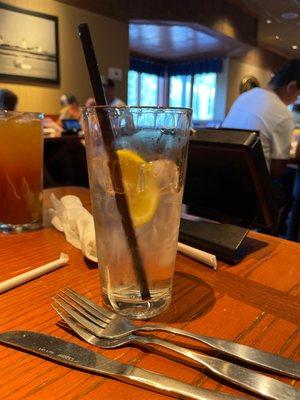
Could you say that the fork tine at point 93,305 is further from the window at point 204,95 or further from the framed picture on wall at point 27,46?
the window at point 204,95

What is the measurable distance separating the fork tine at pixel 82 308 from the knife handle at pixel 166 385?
81 millimetres

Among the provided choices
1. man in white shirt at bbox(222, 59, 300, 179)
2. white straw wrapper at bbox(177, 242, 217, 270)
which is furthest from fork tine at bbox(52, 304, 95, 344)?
man in white shirt at bbox(222, 59, 300, 179)

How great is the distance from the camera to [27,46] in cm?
331

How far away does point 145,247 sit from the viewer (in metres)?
0.41

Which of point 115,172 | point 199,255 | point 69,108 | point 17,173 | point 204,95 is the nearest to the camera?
point 115,172

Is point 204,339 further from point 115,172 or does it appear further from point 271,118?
point 271,118

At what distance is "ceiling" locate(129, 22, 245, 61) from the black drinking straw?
4.63 metres

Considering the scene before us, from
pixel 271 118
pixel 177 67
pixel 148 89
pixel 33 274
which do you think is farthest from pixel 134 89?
pixel 33 274

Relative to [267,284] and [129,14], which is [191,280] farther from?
[129,14]

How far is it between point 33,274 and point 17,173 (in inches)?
10.8

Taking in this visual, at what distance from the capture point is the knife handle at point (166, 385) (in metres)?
0.27

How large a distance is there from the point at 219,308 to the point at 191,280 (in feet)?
0.26

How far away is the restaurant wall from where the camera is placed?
3.45m

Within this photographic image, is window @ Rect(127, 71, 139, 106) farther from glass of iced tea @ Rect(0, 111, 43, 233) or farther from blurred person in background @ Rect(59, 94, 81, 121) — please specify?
glass of iced tea @ Rect(0, 111, 43, 233)
